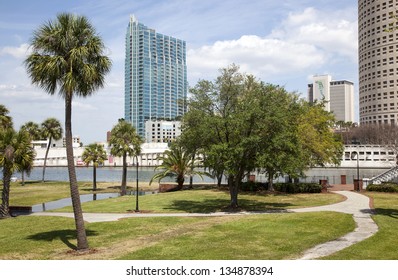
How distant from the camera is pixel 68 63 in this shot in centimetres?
1725

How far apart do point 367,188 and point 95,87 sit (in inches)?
1338

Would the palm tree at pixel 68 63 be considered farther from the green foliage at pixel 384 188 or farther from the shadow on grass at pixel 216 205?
the green foliage at pixel 384 188

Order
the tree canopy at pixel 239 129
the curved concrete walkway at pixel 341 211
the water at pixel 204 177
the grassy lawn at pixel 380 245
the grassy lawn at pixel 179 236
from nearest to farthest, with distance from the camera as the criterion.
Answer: the grassy lawn at pixel 380 245 < the grassy lawn at pixel 179 236 < the curved concrete walkway at pixel 341 211 < the tree canopy at pixel 239 129 < the water at pixel 204 177

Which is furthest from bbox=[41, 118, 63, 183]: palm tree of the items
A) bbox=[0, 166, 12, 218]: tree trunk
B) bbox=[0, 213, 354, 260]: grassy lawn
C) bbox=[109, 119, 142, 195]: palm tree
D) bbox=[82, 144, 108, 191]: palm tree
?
bbox=[0, 213, 354, 260]: grassy lawn

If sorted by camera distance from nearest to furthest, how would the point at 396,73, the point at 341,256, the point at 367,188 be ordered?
the point at 341,256
the point at 367,188
the point at 396,73

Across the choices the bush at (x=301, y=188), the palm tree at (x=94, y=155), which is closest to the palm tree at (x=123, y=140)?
the palm tree at (x=94, y=155)

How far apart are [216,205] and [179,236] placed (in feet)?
45.3

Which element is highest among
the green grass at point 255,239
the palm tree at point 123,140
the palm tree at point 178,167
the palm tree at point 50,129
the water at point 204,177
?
the palm tree at point 50,129

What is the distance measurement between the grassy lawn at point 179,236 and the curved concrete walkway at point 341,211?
0.63 meters

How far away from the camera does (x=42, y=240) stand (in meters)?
19.4

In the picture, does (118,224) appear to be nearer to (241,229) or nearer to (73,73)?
(241,229)

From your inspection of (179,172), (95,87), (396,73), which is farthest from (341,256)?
(396,73)

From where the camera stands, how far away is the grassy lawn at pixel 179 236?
16016 millimetres

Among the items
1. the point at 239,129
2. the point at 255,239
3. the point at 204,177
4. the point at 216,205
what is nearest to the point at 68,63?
the point at 255,239
